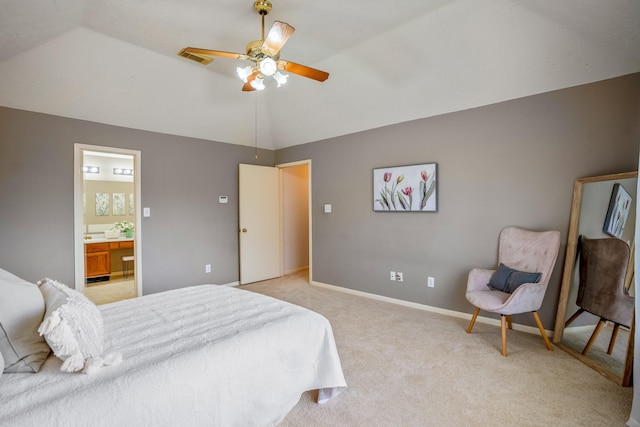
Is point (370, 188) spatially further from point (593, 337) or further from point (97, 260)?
point (97, 260)

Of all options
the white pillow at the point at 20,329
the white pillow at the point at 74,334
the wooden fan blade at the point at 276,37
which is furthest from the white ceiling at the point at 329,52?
the white pillow at the point at 74,334

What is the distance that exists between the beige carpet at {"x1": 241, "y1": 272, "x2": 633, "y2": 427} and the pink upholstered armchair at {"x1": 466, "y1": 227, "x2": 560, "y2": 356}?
0.69 feet

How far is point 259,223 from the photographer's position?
16.1 feet

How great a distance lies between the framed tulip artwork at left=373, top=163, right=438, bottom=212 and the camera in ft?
11.4

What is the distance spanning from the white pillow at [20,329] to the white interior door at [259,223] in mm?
3381

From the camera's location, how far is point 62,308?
1.23 m

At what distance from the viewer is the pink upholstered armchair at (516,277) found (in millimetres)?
2477

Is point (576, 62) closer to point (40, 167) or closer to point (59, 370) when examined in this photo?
point (59, 370)

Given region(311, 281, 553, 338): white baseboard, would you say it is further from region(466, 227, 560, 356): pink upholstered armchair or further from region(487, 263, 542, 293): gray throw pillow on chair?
region(487, 263, 542, 293): gray throw pillow on chair

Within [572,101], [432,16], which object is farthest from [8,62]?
[572,101]

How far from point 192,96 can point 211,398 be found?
3607 mm

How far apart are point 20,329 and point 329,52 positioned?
3.28 m

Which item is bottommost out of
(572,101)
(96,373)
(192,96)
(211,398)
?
(211,398)

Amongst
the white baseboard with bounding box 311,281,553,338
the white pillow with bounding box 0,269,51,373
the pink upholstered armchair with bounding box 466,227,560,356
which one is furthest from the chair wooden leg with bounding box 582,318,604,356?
the white pillow with bounding box 0,269,51,373
